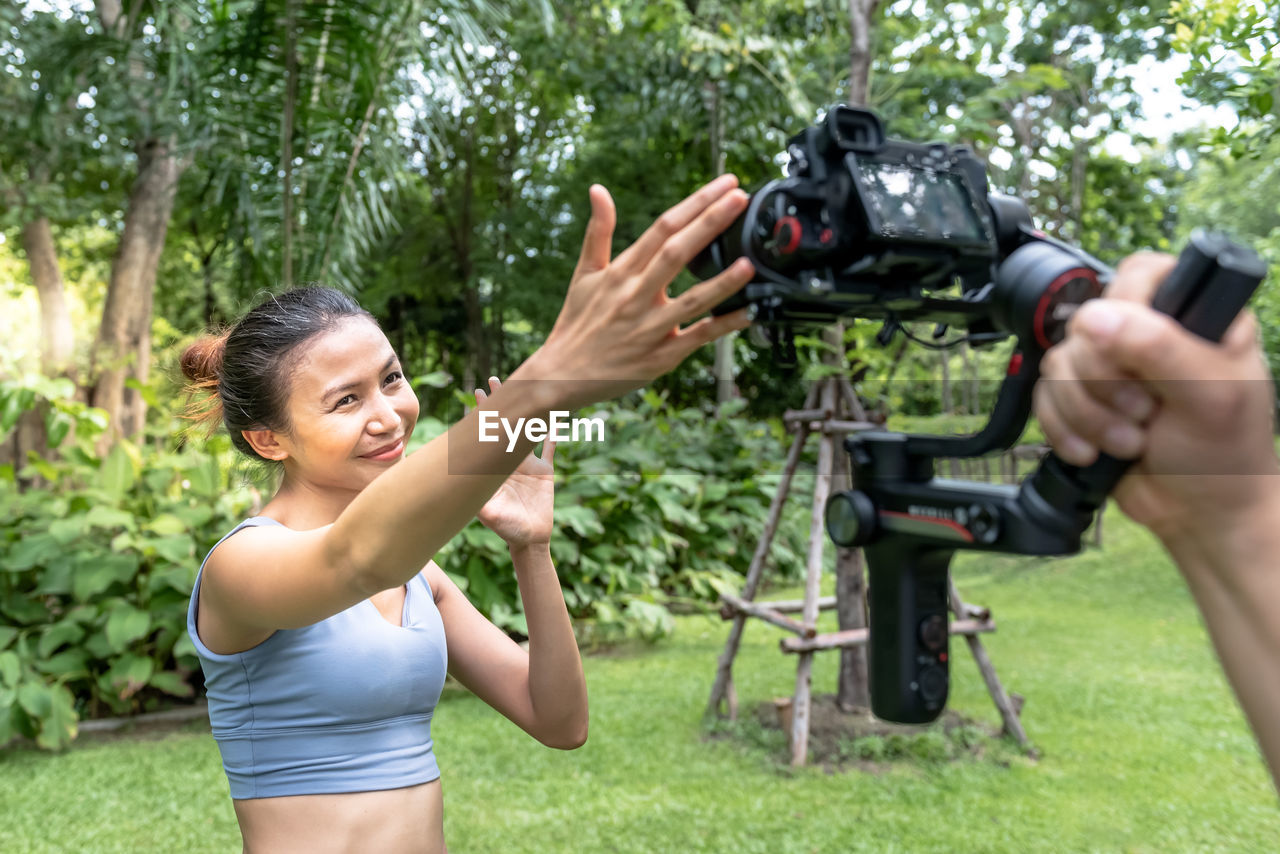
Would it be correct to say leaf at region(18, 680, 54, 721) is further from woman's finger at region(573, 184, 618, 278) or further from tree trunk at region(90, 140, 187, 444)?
tree trunk at region(90, 140, 187, 444)

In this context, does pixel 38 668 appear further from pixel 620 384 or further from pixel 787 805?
pixel 620 384

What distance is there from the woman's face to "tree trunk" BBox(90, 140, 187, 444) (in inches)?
342

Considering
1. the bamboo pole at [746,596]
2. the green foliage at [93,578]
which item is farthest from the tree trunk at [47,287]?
the bamboo pole at [746,596]

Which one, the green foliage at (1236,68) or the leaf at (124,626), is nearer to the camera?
the green foliage at (1236,68)

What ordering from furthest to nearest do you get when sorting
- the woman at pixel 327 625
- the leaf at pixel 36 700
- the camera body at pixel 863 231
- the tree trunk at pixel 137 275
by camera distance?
the tree trunk at pixel 137 275 → the leaf at pixel 36 700 → the woman at pixel 327 625 → the camera body at pixel 863 231

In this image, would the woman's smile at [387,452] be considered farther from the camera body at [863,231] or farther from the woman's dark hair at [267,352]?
the camera body at [863,231]

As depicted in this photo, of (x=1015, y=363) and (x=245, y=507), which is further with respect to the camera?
(x=245, y=507)

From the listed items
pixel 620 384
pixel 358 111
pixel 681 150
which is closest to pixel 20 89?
pixel 358 111

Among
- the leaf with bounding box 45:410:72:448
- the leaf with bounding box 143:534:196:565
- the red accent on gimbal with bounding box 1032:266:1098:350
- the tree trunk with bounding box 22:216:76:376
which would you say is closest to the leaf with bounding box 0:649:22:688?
the leaf with bounding box 143:534:196:565

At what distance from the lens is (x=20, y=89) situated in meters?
8.30

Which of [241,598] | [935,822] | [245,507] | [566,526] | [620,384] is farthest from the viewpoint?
[566,526]

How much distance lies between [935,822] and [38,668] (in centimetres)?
404

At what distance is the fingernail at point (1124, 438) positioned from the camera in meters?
0.68

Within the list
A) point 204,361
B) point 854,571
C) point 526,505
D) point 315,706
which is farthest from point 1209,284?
point 854,571
